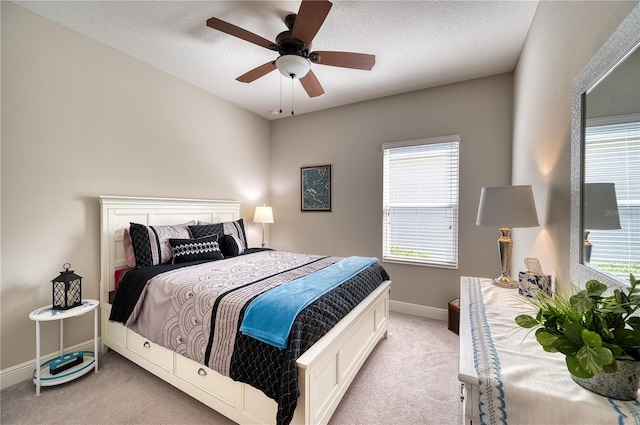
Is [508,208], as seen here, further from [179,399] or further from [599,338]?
[179,399]

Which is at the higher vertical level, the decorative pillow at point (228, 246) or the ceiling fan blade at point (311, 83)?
the ceiling fan blade at point (311, 83)

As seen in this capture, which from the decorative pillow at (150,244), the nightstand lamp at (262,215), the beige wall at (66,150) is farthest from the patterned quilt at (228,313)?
the nightstand lamp at (262,215)

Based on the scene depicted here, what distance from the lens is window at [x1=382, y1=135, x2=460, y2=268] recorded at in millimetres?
3221

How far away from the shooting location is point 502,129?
116 inches

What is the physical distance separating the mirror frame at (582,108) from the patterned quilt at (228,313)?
1.28 metres

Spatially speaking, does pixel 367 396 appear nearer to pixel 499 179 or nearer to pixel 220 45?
pixel 499 179

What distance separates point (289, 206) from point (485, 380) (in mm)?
3842

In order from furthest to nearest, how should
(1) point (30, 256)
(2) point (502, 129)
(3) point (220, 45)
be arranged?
(2) point (502, 129) → (3) point (220, 45) → (1) point (30, 256)

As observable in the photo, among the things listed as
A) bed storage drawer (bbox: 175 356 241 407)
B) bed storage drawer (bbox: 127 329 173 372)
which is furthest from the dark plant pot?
bed storage drawer (bbox: 127 329 173 372)

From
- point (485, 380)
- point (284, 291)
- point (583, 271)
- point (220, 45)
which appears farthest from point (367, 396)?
point (220, 45)

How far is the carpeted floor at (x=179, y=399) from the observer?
171 cm

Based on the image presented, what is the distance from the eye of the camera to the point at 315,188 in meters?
4.14

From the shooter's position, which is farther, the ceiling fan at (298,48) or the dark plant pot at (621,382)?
the ceiling fan at (298,48)

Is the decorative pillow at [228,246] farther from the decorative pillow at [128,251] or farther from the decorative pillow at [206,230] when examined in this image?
the decorative pillow at [128,251]
